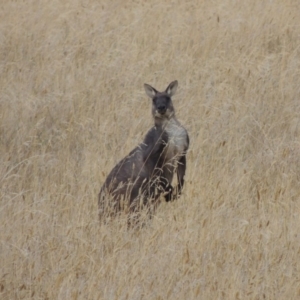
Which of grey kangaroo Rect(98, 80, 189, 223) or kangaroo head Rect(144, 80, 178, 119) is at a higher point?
kangaroo head Rect(144, 80, 178, 119)

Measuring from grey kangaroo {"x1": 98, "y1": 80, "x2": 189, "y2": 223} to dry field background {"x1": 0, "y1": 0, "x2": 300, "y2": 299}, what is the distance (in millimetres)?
144

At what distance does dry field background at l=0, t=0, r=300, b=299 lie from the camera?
488 centimetres

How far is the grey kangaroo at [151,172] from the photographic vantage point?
6180 mm

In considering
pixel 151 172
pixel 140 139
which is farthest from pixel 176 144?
pixel 140 139

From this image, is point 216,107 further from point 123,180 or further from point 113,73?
point 123,180

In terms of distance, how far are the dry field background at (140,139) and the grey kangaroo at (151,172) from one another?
0.47 feet

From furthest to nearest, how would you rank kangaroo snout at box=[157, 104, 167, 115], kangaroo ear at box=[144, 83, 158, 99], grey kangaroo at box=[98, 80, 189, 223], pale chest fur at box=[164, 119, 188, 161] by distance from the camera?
kangaroo ear at box=[144, 83, 158, 99], kangaroo snout at box=[157, 104, 167, 115], pale chest fur at box=[164, 119, 188, 161], grey kangaroo at box=[98, 80, 189, 223]

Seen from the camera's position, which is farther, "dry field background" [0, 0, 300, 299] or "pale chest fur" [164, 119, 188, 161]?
"pale chest fur" [164, 119, 188, 161]

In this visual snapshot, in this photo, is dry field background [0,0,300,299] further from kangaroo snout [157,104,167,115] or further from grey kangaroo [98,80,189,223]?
kangaroo snout [157,104,167,115]

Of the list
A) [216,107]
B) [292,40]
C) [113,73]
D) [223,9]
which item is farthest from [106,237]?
[223,9]

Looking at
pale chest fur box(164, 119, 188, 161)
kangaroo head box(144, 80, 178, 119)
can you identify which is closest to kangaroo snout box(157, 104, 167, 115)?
kangaroo head box(144, 80, 178, 119)

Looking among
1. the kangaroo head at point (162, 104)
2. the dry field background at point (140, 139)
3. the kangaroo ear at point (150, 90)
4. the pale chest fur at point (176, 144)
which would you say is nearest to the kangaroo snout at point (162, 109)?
the kangaroo head at point (162, 104)

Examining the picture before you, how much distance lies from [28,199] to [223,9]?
5.37m

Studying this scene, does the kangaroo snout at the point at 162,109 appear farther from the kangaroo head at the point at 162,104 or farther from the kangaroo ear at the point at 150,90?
the kangaroo ear at the point at 150,90
